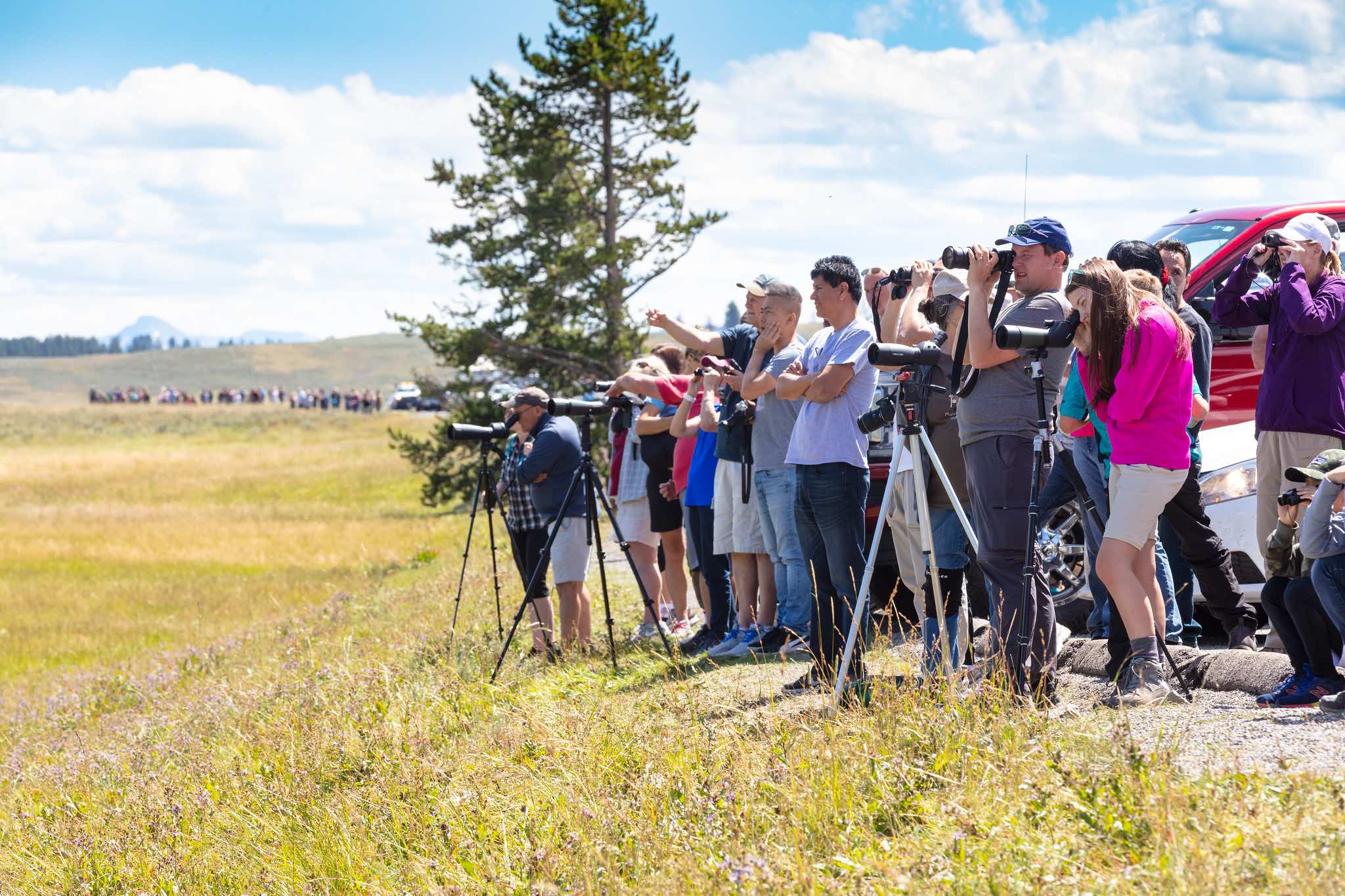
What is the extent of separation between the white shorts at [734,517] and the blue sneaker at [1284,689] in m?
3.19

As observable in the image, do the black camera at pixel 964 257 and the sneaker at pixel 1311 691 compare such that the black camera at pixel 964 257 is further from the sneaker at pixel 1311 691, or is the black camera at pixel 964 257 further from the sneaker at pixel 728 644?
the sneaker at pixel 728 644

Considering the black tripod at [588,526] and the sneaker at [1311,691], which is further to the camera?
the black tripod at [588,526]

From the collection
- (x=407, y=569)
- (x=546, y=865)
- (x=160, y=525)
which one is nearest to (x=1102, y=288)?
(x=546, y=865)

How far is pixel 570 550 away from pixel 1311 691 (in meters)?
4.74

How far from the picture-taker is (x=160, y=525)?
94.0 ft

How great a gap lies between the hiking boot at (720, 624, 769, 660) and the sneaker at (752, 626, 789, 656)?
1cm

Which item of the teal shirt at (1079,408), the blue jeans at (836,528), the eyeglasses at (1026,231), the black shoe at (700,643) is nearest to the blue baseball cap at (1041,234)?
the eyeglasses at (1026,231)

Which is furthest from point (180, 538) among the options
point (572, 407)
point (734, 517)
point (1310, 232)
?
point (1310, 232)

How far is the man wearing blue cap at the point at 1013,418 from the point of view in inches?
208

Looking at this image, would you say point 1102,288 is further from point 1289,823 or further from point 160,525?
point 160,525

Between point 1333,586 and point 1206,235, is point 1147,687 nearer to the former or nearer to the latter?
point 1333,586

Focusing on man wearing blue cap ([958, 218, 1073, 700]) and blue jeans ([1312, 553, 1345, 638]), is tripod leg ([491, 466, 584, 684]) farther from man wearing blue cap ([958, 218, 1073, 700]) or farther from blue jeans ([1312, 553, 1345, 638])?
blue jeans ([1312, 553, 1345, 638])

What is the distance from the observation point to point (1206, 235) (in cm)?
898

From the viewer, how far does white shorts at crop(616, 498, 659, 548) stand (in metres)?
9.27
